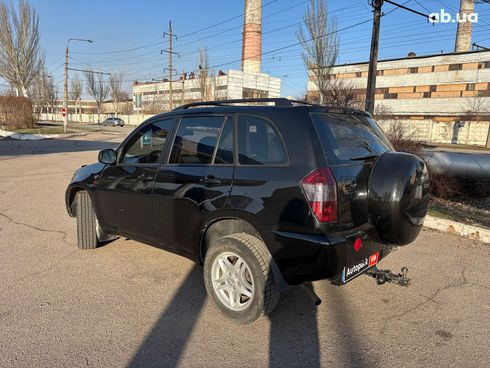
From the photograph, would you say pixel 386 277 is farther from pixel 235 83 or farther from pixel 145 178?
pixel 235 83

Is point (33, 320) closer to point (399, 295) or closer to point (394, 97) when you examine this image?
point (399, 295)

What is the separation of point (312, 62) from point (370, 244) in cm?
3627

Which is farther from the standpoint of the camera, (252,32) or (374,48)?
(252,32)

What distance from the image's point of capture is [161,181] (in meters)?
3.64

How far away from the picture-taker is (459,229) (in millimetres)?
5434

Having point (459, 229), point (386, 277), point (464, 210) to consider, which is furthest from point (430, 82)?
point (386, 277)

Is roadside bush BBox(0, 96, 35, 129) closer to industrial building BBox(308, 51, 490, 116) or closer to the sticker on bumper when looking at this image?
industrial building BBox(308, 51, 490, 116)

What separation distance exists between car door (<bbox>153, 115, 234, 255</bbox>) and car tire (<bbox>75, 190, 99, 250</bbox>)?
1.28m

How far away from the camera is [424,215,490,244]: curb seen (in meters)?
5.17

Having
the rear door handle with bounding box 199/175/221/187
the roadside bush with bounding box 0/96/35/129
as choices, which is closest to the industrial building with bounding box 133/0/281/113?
the roadside bush with bounding box 0/96/35/129

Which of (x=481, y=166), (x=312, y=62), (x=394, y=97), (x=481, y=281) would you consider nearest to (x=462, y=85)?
(x=394, y=97)

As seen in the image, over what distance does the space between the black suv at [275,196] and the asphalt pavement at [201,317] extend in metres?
0.35

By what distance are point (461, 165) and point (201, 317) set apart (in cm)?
663

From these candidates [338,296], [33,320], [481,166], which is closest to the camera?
[33,320]
